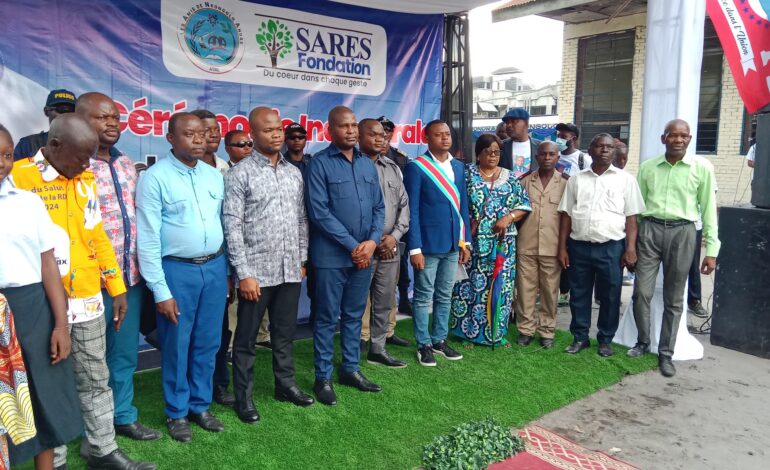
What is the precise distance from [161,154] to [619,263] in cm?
385

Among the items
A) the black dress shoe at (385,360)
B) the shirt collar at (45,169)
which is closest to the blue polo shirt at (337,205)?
the black dress shoe at (385,360)

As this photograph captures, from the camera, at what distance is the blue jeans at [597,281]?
185 inches

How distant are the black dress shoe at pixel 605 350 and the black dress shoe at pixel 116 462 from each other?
142 inches

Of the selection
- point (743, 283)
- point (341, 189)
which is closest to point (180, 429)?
point (341, 189)

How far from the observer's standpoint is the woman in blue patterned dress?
4.76 meters

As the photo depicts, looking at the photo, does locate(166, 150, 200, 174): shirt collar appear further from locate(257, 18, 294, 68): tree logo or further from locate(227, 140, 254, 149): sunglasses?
locate(257, 18, 294, 68): tree logo

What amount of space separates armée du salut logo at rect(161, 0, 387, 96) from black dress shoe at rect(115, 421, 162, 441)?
2796mm

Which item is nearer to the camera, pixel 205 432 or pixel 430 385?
pixel 205 432

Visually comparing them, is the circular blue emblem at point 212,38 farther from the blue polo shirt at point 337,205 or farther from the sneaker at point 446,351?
the sneaker at point 446,351

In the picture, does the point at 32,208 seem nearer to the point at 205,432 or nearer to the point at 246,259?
the point at 246,259

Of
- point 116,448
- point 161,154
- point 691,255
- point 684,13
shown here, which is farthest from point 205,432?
point 684,13

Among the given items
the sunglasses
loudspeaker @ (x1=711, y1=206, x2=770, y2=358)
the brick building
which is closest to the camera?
the sunglasses

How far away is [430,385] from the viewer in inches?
162

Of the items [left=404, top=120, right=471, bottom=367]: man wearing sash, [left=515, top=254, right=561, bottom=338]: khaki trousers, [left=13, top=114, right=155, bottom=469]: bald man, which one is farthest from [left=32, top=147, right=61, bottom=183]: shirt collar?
[left=515, top=254, right=561, bottom=338]: khaki trousers
